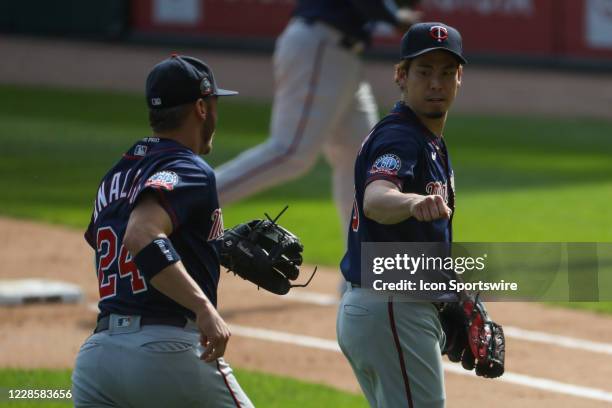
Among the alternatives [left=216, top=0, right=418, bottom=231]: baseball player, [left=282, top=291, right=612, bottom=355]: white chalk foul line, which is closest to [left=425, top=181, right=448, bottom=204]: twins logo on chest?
[left=282, top=291, right=612, bottom=355]: white chalk foul line

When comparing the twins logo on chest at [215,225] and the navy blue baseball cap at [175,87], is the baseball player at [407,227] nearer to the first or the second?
the twins logo on chest at [215,225]

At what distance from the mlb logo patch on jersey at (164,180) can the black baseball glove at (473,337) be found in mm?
1090

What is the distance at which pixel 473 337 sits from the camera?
4629 millimetres

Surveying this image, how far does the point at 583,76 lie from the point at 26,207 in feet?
30.8

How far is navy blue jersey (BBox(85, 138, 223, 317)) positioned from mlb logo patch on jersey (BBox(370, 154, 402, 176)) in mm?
550

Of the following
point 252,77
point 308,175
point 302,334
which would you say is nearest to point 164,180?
point 302,334

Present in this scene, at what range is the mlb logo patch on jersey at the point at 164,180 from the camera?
4148mm

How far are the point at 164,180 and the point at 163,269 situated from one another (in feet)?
1.04

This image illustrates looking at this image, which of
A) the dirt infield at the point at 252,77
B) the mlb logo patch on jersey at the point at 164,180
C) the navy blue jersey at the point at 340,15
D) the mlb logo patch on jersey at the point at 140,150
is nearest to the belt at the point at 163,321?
the mlb logo patch on jersey at the point at 164,180

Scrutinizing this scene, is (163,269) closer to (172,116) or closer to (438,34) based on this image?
(172,116)

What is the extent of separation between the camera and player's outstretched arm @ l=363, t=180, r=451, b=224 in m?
3.94

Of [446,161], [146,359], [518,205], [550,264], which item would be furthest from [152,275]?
[518,205]

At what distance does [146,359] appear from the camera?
13.7 ft

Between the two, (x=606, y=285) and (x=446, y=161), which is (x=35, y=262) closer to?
(x=606, y=285)
